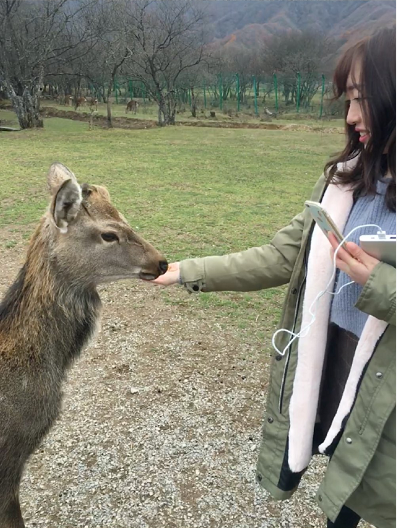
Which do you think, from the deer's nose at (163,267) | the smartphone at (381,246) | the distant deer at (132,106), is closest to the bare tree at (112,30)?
the distant deer at (132,106)

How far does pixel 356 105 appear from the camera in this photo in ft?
4.97

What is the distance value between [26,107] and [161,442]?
2103cm

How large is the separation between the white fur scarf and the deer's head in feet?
2.93

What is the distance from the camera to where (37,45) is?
2214cm

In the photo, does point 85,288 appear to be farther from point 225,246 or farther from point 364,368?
point 225,246

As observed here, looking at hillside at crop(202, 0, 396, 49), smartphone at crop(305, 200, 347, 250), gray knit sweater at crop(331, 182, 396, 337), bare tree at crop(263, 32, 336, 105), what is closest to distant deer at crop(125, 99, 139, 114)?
bare tree at crop(263, 32, 336, 105)

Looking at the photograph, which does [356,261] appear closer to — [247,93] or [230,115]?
[230,115]

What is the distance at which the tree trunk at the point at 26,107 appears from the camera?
2078 centimetres

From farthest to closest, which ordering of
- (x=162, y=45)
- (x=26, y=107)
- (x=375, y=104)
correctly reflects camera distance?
(x=162, y=45)
(x=26, y=107)
(x=375, y=104)

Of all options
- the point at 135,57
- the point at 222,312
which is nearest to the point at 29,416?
the point at 222,312

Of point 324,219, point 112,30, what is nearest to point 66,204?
point 324,219

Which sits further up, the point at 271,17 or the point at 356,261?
the point at 271,17

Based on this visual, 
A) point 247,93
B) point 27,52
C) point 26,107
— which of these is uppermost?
point 27,52

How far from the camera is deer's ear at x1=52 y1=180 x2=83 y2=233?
6.88ft
